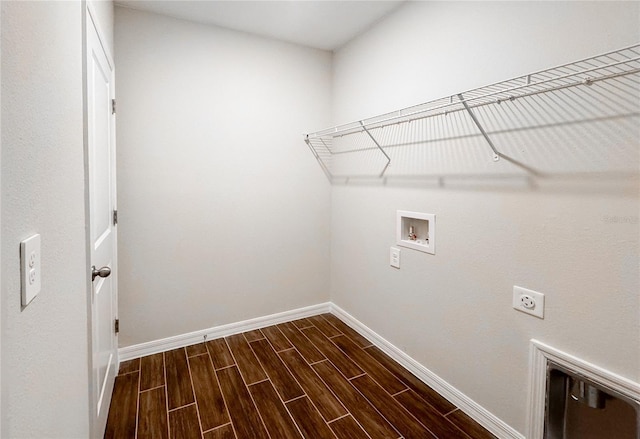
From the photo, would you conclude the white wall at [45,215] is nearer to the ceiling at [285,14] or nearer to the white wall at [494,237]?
the ceiling at [285,14]

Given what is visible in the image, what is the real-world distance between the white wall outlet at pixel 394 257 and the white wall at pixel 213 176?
0.90 m

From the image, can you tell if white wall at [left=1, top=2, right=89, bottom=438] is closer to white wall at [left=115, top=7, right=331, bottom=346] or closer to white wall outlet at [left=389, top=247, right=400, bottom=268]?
white wall at [left=115, top=7, right=331, bottom=346]

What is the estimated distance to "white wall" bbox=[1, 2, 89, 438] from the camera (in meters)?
0.60

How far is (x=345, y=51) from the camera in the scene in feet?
9.24

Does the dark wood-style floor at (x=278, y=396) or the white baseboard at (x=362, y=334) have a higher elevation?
the white baseboard at (x=362, y=334)

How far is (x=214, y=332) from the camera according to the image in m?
2.64

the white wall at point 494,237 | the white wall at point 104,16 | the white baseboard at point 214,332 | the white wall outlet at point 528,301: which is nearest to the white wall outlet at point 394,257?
the white wall at point 494,237

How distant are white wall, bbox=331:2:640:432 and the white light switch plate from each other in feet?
5.81

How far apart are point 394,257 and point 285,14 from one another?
1.94 m

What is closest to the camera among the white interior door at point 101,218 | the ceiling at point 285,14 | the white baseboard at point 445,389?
the white interior door at point 101,218

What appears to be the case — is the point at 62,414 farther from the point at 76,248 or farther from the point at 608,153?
the point at 608,153

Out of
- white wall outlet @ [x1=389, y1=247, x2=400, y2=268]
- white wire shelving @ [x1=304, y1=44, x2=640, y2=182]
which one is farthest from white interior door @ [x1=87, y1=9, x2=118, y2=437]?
white wall outlet @ [x1=389, y1=247, x2=400, y2=268]

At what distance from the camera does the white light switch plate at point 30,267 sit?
2.09 feet

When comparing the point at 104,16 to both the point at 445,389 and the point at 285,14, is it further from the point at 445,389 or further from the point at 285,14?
the point at 445,389
